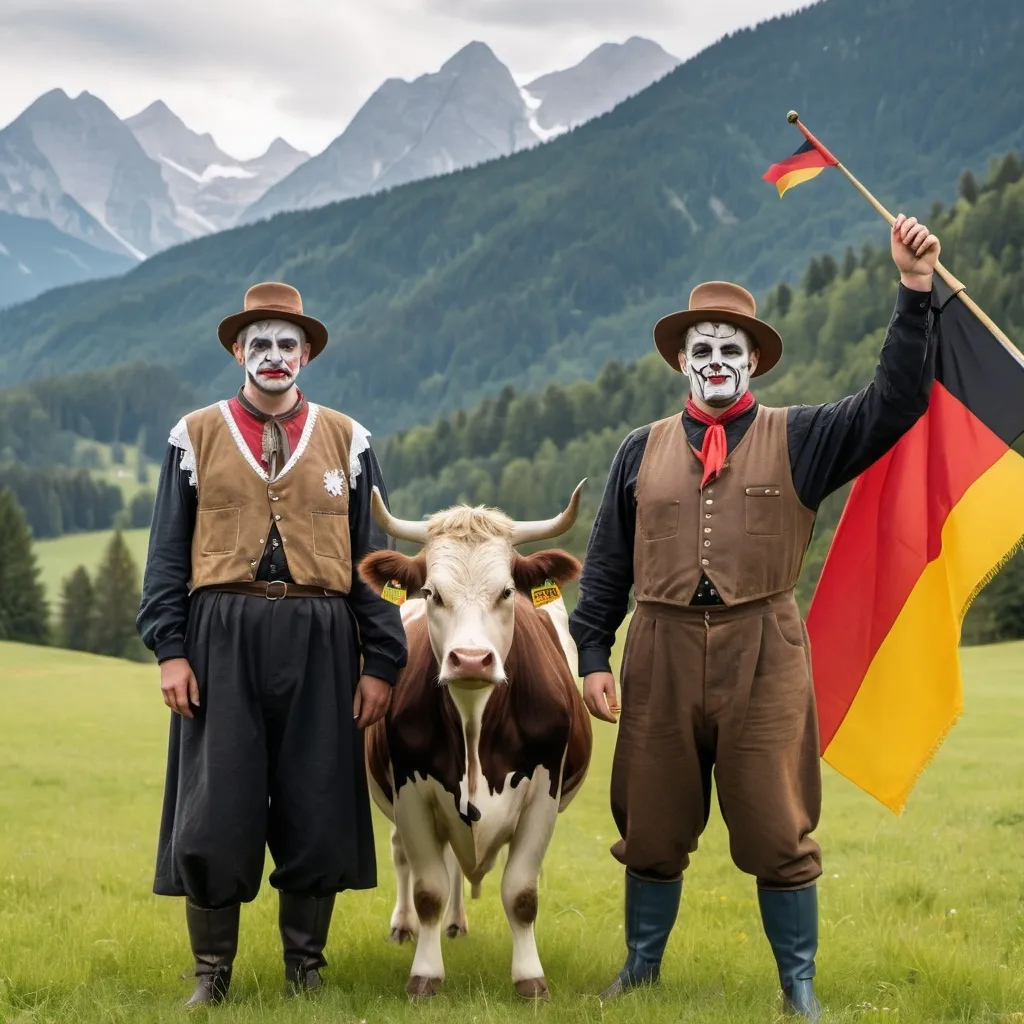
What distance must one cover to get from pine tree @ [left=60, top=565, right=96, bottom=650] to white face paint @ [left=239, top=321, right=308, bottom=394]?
6784 cm

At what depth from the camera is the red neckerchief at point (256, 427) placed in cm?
567

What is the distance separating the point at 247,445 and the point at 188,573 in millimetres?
607

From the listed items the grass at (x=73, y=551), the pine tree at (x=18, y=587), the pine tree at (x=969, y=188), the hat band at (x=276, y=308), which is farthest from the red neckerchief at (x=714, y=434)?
the grass at (x=73, y=551)

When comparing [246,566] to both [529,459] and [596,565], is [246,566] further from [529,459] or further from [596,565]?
[529,459]

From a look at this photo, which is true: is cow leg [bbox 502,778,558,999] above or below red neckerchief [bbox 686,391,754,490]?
below

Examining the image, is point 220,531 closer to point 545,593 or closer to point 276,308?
point 276,308

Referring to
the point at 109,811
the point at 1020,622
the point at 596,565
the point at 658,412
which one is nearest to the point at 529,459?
the point at 658,412

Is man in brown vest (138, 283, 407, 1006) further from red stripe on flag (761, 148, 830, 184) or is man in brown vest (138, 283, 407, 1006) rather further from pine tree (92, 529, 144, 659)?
pine tree (92, 529, 144, 659)

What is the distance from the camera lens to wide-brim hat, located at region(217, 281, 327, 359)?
5664 millimetres

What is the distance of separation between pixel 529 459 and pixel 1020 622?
85.4 meters

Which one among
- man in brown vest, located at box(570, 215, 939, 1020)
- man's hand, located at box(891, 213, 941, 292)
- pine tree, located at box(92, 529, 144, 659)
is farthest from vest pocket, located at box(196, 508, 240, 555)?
pine tree, located at box(92, 529, 144, 659)

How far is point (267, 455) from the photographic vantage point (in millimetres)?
5652

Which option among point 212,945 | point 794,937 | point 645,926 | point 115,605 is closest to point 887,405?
point 794,937

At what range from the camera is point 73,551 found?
480ft
